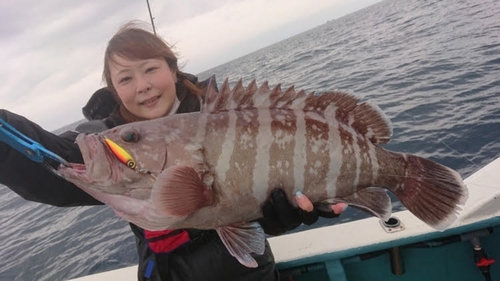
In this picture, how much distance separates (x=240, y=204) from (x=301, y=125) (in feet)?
2.02

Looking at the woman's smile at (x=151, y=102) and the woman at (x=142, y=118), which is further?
the woman's smile at (x=151, y=102)

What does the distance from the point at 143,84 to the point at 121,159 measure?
2.80 ft

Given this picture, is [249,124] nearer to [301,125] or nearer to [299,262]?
[301,125]

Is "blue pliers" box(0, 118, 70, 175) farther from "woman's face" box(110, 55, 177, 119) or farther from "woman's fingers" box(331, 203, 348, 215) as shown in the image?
"woman's fingers" box(331, 203, 348, 215)

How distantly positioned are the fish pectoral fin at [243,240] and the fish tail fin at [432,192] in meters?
0.95

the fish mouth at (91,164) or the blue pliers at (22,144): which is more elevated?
the blue pliers at (22,144)

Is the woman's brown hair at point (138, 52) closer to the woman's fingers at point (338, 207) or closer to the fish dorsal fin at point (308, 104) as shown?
the fish dorsal fin at point (308, 104)

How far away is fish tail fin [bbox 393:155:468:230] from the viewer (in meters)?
2.19

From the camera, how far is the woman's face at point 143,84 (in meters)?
2.74

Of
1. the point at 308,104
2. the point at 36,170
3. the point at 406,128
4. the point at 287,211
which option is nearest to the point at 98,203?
the point at 36,170

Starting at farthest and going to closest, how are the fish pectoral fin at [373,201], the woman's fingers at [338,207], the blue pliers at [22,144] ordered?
1. the woman's fingers at [338,207]
2. the fish pectoral fin at [373,201]
3. the blue pliers at [22,144]

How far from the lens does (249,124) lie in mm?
2193

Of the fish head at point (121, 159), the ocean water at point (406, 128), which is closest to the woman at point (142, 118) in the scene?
the fish head at point (121, 159)

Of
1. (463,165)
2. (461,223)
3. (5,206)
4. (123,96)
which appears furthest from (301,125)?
(5,206)
